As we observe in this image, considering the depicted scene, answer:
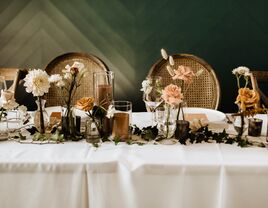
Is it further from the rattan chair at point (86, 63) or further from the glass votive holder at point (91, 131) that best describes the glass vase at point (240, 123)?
the rattan chair at point (86, 63)

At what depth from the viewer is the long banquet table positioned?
121 centimetres

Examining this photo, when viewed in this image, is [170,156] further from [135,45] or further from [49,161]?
[135,45]

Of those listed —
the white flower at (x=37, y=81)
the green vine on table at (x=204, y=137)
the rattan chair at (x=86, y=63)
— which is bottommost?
the green vine on table at (x=204, y=137)

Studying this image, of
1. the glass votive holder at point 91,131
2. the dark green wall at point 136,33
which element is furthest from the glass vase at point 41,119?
the dark green wall at point 136,33

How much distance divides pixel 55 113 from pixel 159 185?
70cm

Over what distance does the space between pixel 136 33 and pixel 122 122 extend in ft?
4.81

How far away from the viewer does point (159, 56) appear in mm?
2807

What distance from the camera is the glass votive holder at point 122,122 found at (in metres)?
1.45

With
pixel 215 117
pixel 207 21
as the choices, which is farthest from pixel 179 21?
pixel 215 117

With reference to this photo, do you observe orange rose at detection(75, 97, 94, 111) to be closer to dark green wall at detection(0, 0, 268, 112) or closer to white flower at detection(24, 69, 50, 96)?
white flower at detection(24, 69, 50, 96)

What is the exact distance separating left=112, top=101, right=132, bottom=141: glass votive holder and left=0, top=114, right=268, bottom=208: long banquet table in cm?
19

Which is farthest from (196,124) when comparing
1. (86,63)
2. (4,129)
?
(86,63)

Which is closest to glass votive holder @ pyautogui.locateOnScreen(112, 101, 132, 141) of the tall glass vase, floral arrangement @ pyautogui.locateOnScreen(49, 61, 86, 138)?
the tall glass vase

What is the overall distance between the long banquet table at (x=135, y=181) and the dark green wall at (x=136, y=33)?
63.8 inches
